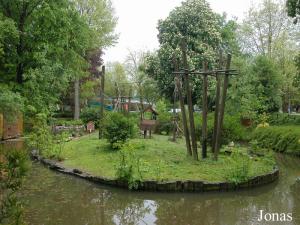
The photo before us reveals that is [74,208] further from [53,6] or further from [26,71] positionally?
[53,6]

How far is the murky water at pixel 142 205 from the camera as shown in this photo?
8.23 m

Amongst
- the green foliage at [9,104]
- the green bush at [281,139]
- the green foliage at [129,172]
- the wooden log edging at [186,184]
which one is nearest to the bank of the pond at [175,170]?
Result: the wooden log edging at [186,184]

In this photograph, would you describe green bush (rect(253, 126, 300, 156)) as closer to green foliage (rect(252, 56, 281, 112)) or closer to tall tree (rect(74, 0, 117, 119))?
green foliage (rect(252, 56, 281, 112))

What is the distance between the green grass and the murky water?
33.5 inches

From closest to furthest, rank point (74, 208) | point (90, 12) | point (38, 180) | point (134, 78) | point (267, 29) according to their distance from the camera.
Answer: point (74, 208) → point (38, 180) → point (90, 12) → point (267, 29) → point (134, 78)

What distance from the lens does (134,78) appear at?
5609cm

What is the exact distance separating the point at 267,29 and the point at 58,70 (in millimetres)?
28178

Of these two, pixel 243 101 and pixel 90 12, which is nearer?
pixel 243 101

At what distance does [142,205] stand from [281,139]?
1247cm

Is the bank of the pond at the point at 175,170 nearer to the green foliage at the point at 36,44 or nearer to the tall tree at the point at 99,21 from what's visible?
the green foliage at the point at 36,44

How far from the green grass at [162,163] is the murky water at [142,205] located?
0.85m

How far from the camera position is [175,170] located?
11906mm

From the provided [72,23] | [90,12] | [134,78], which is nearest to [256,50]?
[90,12]

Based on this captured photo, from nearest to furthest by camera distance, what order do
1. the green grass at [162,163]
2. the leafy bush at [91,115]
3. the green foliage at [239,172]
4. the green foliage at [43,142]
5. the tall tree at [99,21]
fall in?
the green foliage at [239,172] → the green grass at [162,163] → the green foliage at [43,142] → the leafy bush at [91,115] → the tall tree at [99,21]
